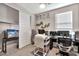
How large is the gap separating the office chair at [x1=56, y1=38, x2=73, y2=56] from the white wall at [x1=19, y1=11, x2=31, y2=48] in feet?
2.21

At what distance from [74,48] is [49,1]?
3.60ft

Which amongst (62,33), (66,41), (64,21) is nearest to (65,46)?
(66,41)

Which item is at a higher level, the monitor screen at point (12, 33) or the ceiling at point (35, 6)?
the ceiling at point (35, 6)

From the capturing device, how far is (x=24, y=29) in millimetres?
2002

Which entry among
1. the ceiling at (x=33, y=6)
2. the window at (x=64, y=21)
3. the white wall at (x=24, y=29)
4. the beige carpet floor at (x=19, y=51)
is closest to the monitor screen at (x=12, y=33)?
the white wall at (x=24, y=29)

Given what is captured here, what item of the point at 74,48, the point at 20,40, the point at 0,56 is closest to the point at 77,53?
the point at 74,48

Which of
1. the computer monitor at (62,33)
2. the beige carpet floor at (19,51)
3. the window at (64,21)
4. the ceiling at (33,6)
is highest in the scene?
the ceiling at (33,6)

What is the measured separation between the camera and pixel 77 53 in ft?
6.15

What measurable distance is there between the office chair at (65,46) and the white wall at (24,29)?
0.67 meters

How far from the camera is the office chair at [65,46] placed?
189 centimetres

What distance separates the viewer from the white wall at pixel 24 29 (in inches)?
77.3

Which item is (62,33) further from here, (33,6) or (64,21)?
(33,6)

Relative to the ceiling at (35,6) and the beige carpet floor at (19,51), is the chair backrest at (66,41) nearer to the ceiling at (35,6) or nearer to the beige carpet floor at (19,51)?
the beige carpet floor at (19,51)

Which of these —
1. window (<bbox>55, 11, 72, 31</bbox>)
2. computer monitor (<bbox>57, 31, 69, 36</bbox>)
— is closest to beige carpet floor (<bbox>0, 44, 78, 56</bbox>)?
computer monitor (<bbox>57, 31, 69, 36</bbox>)
